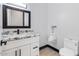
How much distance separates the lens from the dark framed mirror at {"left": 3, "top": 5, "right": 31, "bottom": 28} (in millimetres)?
942

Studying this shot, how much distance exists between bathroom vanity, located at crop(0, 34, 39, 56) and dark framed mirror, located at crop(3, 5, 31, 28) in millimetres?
141

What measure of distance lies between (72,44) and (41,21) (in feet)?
1.66

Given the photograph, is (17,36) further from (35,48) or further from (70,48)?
(70,48)

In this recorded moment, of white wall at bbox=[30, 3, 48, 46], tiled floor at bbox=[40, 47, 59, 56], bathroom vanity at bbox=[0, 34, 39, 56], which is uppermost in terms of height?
white wall at bbox=[30, 3, 48, 46]

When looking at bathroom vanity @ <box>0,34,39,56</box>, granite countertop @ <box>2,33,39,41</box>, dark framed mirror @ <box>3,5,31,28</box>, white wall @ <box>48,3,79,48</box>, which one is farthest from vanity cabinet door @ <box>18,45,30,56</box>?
white wall @ <box>48,3,79,48</box>

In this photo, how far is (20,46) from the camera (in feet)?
3.28

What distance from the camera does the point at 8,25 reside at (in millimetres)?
950

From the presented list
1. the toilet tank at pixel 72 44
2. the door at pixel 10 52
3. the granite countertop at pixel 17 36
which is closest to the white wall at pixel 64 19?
the toilet tank at pixel 72 44

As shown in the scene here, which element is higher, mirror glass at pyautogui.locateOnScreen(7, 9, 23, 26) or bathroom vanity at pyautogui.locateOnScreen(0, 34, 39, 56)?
mirror glass at pyautogui.locateOnScreen(7, 9, 23, 26)

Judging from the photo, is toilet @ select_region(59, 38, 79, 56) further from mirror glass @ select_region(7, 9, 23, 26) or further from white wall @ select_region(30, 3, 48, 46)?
mirror glass @ select_region(7, 9, 23, 26)

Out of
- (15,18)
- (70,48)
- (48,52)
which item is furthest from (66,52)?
(15,18)

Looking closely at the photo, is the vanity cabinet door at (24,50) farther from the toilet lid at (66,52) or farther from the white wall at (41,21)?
the toilet lid at (66,52)

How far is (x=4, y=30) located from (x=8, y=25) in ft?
0.25

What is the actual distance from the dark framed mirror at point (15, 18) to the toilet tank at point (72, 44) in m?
0.54
